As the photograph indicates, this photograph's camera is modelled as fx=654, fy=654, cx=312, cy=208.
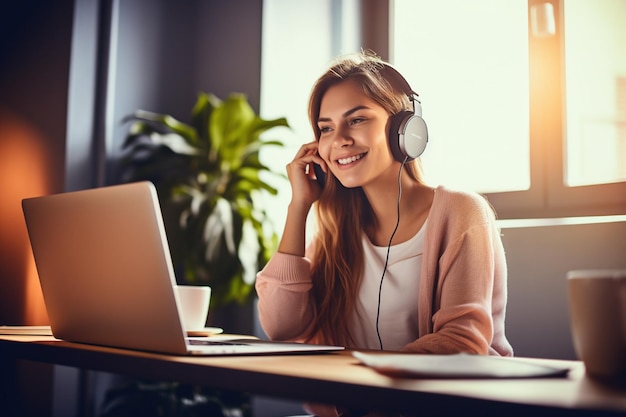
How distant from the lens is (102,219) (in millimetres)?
846

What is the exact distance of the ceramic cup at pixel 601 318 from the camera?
62cm

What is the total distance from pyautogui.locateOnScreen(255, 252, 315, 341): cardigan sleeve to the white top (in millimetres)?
127

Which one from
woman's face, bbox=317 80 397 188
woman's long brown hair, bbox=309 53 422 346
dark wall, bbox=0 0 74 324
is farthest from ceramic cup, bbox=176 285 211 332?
dark wall, bbox=0 0 74 324

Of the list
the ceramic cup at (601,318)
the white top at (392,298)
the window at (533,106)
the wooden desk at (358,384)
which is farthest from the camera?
the window at (533,106)

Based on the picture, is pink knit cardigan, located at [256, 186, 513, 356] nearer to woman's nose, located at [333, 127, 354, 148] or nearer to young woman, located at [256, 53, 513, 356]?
young woman, located at [256, 53, 513, 356]

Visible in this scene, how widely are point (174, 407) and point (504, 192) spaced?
144cm

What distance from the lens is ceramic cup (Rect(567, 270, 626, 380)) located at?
0.62 meters

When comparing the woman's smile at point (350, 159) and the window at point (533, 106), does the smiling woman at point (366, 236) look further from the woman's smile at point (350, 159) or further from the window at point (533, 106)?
the window at point (533, 106)

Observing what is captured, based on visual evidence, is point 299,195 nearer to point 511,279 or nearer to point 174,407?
point 511,279

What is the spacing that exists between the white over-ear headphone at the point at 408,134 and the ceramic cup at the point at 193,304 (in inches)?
20.0

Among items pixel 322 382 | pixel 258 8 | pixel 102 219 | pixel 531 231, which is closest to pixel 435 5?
pixel 258 8

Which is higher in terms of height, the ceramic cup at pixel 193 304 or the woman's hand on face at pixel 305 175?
the woman's hand on face at pixel 305 175

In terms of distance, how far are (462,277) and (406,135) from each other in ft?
1.18

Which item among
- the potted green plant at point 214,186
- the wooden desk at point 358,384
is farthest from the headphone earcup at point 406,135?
the potted green plant at point 214,186
